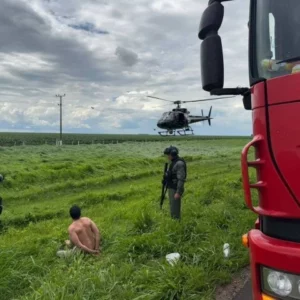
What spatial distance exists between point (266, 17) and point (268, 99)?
62cm

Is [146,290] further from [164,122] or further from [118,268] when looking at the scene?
[164,122]

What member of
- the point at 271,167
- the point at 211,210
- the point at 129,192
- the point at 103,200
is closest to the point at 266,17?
the point at 271,167

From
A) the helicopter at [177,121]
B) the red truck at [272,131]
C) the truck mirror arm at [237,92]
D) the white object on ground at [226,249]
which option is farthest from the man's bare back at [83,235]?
the helicopter at [177,121]

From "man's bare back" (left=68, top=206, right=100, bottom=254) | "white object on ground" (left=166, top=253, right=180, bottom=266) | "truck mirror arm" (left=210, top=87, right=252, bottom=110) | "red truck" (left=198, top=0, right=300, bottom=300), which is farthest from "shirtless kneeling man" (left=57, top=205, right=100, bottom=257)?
"red truck" (left=198, top=0, right=300, bottom=300)

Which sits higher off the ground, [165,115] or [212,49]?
[165,115]

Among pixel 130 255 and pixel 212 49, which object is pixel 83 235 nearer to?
pixel 130 255

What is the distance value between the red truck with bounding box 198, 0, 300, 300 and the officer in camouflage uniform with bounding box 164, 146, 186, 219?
4692 mm

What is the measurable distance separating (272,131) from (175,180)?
5.28 m

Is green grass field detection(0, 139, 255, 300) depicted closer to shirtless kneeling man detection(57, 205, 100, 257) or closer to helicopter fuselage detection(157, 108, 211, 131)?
shirtless kneeling man detection(57, 205, 100, 257)

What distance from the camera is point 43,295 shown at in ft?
11.7

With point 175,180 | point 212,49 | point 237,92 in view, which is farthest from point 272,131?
point 175,180

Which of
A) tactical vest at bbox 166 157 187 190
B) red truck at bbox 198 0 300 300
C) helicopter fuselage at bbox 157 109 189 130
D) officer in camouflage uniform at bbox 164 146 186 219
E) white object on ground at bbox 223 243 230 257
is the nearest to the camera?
red truck at bbox 198 0 300 300

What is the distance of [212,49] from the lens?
258 centimetres

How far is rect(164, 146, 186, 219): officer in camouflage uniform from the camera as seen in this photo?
7219mm
